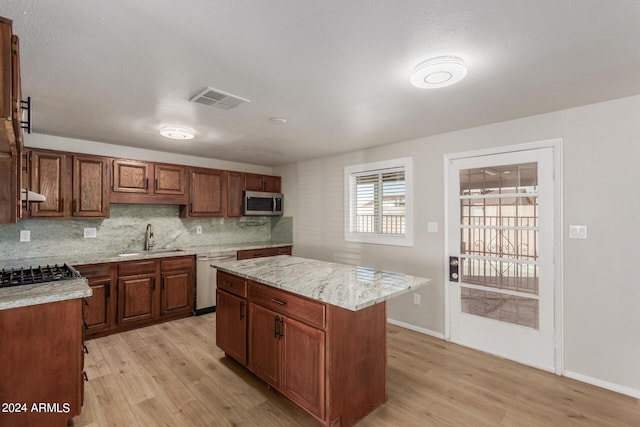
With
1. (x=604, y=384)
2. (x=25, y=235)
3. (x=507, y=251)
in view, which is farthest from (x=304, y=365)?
(x=25, y=235)

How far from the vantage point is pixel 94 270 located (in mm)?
3314

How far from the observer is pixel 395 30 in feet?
4.96

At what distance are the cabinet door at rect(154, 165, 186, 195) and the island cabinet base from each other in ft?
8.02

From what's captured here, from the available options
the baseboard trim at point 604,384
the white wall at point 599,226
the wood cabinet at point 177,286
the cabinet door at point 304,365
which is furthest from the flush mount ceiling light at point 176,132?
the baseboard trim at point 604,384

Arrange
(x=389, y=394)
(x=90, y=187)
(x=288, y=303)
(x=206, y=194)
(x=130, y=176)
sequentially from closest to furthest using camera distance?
(x=288, y=303) < (x=389, y=394) < (x=90, y=187) < (x=130, y=176) < (x=206, y=194)

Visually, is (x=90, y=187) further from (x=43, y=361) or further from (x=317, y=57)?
(x=317, y=57)

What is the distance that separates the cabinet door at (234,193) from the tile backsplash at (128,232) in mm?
342

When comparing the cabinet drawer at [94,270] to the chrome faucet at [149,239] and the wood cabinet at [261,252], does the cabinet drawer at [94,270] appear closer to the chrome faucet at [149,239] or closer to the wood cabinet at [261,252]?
the chrome faucet at [149,239]

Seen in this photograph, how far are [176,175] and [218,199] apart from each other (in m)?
0.68

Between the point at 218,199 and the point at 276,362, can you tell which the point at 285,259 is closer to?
the point at 276,362

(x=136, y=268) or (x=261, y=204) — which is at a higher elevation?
(x=261, y=204)

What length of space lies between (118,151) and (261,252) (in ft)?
7.75

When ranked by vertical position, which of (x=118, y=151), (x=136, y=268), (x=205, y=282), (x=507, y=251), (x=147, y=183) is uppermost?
(x=118, y=151)

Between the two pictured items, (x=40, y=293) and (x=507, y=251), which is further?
(x=507, y=251)
